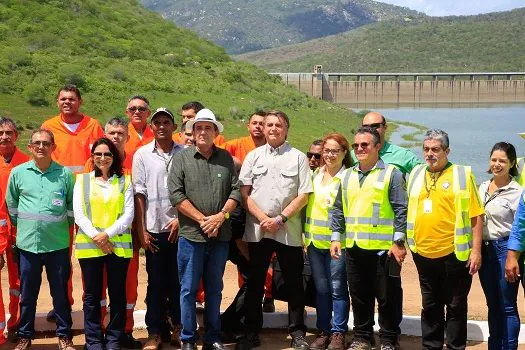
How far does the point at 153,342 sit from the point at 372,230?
1978 millimetres

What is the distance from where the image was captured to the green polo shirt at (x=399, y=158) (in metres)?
6.36

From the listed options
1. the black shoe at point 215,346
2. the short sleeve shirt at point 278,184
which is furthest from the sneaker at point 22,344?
the short sleeve shirt at point 278,184

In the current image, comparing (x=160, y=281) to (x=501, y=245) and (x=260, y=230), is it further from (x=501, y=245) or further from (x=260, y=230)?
(x=501, y=245)

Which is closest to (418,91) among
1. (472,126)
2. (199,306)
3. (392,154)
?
(472,126)

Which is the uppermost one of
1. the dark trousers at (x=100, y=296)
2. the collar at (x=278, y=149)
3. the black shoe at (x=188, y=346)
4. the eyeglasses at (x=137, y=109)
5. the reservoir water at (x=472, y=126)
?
the reservoir water at (x=472, y=126)

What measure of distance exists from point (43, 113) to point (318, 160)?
79.7ft

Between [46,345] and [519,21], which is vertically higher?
[519,21]

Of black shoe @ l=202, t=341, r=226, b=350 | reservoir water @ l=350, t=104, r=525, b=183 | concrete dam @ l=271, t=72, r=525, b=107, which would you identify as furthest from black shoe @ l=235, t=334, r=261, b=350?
concrete dam @ l=271, t=72, r=525, b=107

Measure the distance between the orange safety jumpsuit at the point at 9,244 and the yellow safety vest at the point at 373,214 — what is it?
8.98ft

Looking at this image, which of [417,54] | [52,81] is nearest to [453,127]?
[52,81]

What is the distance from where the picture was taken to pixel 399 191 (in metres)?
5.80

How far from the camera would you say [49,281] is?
603 cm

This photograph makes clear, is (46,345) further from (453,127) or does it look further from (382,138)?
(453,127)

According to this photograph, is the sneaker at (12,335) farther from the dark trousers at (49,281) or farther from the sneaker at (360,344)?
the sneaker at (360,344)
